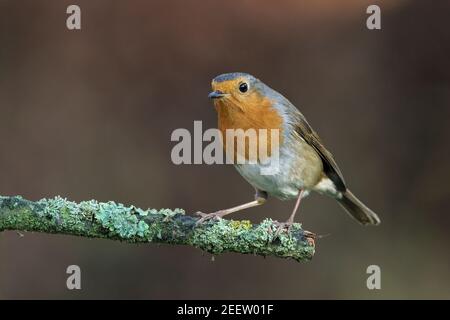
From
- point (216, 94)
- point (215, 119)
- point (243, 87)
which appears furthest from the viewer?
point (215, 119)

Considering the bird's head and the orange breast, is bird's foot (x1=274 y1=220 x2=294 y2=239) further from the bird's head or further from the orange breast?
the bird's head

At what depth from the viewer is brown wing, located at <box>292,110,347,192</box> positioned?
5.16 m

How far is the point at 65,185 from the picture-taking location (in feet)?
22.6

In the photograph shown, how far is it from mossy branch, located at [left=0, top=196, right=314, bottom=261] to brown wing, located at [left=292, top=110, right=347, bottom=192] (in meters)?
1.45

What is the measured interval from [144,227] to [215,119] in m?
3.71

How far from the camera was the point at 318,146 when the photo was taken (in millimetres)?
5270

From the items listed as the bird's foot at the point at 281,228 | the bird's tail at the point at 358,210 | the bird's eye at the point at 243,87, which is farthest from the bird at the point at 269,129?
the bird's foot at the point at 281,228

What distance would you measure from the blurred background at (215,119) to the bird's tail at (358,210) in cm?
93

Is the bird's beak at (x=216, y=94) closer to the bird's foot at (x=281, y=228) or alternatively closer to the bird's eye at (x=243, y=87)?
the bird's eye at (x=243, y=87)

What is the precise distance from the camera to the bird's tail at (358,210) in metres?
5.81

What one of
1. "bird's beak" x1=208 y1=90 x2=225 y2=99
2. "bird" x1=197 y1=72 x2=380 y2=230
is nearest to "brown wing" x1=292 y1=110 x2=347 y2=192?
"bird" x1=197 y1=72 x2=380 y2=230

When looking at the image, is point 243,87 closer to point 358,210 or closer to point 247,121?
point 247,121

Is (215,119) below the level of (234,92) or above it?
above

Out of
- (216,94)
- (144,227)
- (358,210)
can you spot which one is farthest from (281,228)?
(358,210)
